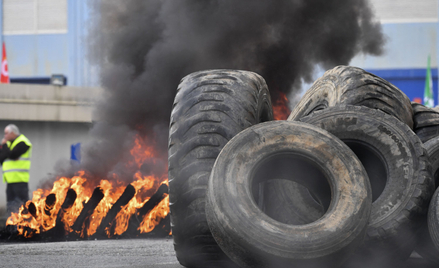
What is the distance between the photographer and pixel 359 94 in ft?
16.4

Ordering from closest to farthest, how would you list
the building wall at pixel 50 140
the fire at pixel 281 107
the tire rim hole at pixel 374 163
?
the tire rim hole at pixel 374 163, the fire at pixel 281 107, the building wall at pixel 50 140

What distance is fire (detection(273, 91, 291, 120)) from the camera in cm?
959

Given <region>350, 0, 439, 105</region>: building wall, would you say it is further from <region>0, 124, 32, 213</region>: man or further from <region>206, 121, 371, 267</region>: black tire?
<region>206, 121, 371, 267</region>: black tire

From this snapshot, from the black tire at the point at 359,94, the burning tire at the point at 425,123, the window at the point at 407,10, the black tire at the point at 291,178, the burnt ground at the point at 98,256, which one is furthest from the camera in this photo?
the window at the point at 407,10

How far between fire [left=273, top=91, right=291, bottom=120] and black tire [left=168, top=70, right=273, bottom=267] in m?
5.85

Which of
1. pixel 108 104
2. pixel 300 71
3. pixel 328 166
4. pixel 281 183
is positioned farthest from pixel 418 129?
pixel 108 104

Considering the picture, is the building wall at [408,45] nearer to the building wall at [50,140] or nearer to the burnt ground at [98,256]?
the building wall at [50,140]

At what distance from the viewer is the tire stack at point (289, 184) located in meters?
2.72

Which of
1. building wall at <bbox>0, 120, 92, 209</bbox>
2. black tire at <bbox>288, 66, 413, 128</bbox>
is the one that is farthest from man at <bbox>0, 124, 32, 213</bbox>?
black tire at <bbox>288, 66, 413, 128</bbox>

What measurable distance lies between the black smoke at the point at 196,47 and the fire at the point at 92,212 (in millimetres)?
1542

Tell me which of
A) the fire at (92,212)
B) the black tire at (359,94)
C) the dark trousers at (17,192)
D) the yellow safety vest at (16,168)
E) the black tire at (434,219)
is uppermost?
the black tire at (359,94)

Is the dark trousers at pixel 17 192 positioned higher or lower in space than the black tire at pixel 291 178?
lower

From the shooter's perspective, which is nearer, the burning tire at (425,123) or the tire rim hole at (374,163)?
the tire rim hole at (374,163)

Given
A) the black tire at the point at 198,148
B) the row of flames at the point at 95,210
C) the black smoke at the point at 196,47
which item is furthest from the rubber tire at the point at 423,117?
the black smoke at the point at 196,47
